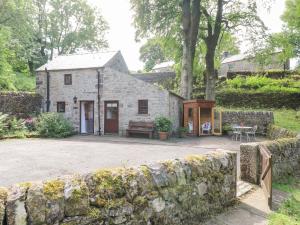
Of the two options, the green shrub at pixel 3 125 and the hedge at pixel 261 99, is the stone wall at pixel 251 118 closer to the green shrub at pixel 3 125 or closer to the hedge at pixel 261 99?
the hedge at pixel 261 99

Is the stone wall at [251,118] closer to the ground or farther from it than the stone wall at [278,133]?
farther from it

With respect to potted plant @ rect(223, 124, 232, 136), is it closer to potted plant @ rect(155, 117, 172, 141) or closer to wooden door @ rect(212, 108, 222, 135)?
wooden door @ rect(212, 108, 222, 135)

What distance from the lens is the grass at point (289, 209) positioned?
6621mm

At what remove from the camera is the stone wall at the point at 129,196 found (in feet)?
11.8

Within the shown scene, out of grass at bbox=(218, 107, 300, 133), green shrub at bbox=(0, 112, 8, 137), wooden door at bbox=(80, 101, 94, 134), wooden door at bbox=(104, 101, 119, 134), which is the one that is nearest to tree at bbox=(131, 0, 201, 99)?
wooden door at bbox=(104, 101, 119, 134)

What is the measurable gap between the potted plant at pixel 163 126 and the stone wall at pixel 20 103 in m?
10.1

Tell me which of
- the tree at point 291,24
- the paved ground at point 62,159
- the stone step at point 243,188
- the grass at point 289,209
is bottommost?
the grass at point 289,209

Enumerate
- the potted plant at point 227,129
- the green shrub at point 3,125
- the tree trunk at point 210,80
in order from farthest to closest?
the tree trunk at point 210,80 → the potted plant at point 227,129 → the green shrub at point 3,125

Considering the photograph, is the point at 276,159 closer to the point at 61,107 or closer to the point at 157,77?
the point at 61,107

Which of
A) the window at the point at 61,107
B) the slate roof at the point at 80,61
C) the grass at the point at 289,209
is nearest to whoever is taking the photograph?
the grass at the point at 289,209

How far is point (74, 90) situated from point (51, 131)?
13.8 feet

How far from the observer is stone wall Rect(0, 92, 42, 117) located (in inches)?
894

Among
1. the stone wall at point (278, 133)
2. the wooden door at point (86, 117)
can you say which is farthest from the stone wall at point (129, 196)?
the wooden door at point (86, 117)

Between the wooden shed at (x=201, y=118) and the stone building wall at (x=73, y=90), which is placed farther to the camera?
the stone building wall at (x=73, y=90)
